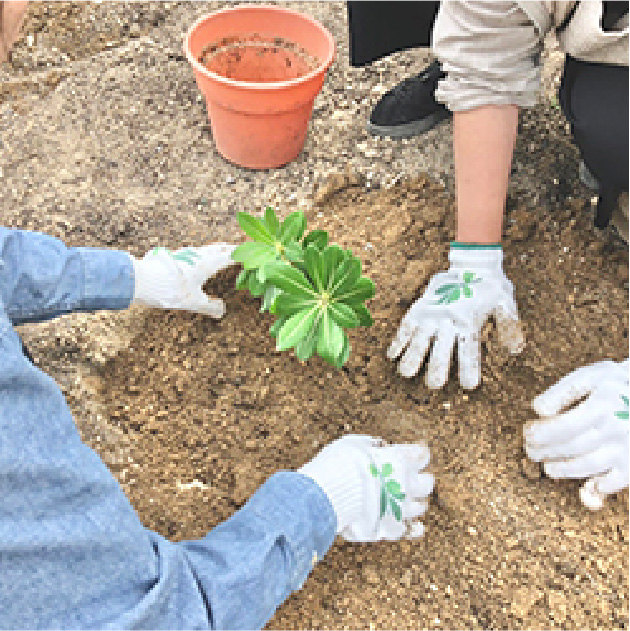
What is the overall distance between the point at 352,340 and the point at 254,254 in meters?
0.30

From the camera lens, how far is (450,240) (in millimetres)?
1578

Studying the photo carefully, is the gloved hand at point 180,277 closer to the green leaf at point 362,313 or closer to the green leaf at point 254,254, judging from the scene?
the green leaf at point 254,254

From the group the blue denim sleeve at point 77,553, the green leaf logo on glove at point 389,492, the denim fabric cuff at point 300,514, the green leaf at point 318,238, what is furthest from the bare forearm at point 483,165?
the blue denim sleeve at point 77,553

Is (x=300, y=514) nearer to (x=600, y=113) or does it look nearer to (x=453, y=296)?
(x=453, y=296)

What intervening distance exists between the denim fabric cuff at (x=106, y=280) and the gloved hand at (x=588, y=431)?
0.81 meters

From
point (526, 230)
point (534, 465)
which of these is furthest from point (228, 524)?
point (526, 230)

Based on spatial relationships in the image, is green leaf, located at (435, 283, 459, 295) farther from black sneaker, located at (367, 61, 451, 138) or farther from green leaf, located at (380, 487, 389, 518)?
black sneaker, located at (367, 61, 451, 138)

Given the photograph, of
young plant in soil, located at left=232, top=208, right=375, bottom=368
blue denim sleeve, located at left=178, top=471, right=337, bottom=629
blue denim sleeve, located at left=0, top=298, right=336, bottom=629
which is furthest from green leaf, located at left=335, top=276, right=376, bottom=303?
blue denim sleeve, located at left=0, top=298, right=336, bottom=629

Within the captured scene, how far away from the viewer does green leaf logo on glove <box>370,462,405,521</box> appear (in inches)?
47.4

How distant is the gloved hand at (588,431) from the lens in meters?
1.21

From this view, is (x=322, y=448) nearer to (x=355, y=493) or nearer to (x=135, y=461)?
(x=355, y=493)

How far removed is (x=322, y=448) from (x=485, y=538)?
0.33 m

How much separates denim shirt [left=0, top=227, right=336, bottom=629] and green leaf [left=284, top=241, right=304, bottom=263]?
417mm

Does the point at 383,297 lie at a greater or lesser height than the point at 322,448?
greater
